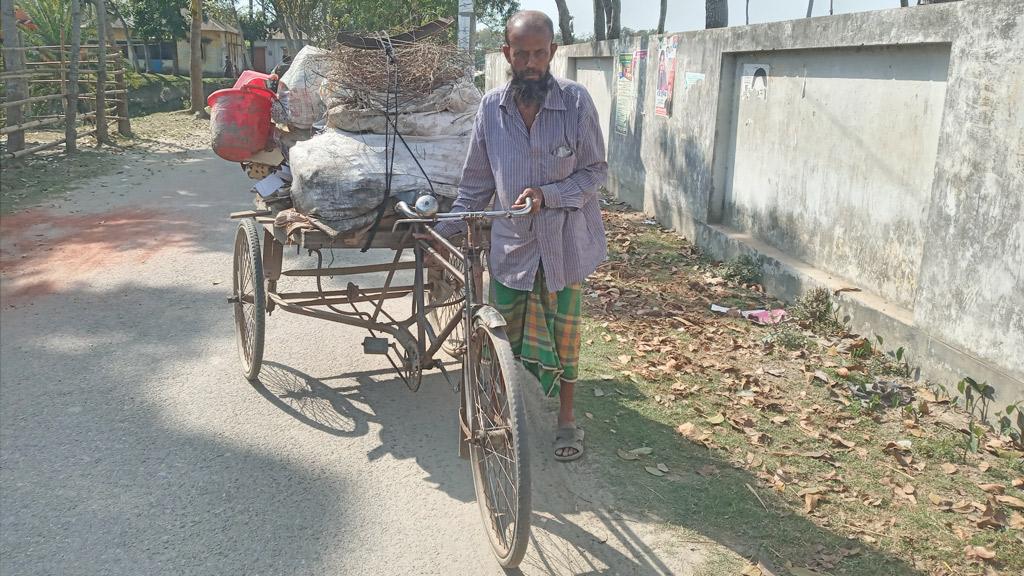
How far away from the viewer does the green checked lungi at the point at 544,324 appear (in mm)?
3875

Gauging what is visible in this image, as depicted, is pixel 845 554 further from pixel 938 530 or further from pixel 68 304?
pixel 68 304

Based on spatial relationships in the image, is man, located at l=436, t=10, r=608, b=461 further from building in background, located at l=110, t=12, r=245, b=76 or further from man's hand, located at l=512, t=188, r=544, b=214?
building in background, located at l=110, t=12, r=245, b=76

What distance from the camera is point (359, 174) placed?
4.30 metres

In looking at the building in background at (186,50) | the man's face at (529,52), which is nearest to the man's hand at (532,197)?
the man's face at (529,52)

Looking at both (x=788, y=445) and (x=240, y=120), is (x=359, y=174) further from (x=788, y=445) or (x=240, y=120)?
(x=788, y=445)

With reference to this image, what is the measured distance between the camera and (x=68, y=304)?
6.54 m

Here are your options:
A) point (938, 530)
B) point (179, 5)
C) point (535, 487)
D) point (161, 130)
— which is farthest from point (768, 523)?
point (179, 5)

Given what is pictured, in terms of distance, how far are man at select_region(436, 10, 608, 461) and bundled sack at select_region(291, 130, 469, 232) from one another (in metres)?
0.59

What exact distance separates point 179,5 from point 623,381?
44784 mm

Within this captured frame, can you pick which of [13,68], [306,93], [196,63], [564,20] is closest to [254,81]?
[306,93]

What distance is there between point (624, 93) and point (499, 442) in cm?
885

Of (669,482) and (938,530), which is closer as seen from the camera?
(938,530)

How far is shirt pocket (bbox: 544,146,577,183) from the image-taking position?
361 cm

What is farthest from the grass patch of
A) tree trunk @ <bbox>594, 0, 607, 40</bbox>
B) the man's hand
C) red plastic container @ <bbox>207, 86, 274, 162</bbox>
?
tree trunk @ <bbox>594, 0, 607, 40</bbox>
